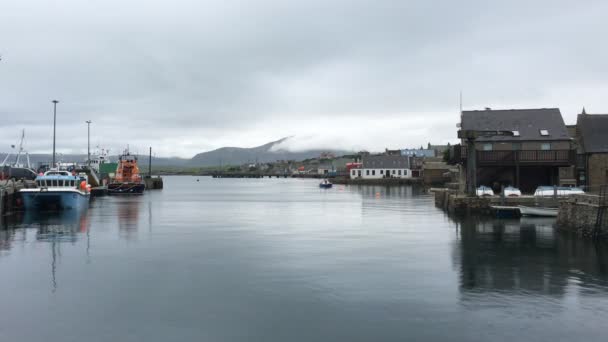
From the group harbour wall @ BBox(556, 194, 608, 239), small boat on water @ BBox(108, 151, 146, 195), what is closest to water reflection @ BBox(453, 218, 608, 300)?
harbour wall @ BBox(556, 194, 608, 239)

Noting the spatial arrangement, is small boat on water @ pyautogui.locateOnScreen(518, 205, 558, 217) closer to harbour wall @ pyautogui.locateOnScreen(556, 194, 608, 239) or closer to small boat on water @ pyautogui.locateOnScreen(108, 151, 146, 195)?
harbour wall @ pyautogui.locateOnScreen(556, 194, 608, 239)

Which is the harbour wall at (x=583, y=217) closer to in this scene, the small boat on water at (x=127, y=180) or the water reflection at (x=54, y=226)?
the water reflection at (x=54, y=226)

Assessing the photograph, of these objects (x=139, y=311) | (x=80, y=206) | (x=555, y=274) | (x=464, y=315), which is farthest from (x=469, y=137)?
(x=80, y=206)

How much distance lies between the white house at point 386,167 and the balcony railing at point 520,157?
97.0 m

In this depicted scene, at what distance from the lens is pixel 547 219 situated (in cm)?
3856

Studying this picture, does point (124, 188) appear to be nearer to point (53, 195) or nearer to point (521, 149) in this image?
point (53, 195)

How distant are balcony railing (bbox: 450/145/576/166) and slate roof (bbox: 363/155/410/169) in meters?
97.5

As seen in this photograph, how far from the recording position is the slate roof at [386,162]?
150000 millimetres

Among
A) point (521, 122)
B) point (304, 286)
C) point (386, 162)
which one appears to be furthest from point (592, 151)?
point (386, 162)

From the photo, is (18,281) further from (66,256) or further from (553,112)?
(553,112)

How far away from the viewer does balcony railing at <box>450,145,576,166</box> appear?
49812 mm

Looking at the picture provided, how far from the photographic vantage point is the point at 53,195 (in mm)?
49594

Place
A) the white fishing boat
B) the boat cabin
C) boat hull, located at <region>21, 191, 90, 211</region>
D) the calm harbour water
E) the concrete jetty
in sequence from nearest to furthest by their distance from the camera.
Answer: the calm harbour water → the white fishing boat → the concrete jetty → boat hull, located at <region>21, 191, 90, 211</region> → the boat cabin

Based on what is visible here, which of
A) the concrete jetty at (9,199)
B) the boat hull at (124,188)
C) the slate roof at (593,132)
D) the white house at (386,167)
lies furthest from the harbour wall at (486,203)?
the white house at (386,167)
